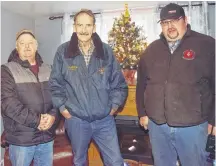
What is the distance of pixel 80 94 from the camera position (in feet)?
6.64

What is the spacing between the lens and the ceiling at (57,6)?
14.4 ft

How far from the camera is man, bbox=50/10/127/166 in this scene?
2041 millimetres

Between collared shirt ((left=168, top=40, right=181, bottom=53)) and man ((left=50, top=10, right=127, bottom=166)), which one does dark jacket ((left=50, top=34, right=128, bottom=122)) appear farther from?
collared shirt ((left=168, top=40, right=181, bottom=53))

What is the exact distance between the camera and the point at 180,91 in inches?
75.3

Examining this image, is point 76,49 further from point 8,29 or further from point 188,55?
point 8,29

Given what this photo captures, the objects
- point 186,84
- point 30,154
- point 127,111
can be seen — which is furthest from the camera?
point 127,111

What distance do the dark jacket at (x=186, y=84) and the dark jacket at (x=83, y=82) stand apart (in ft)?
1.27

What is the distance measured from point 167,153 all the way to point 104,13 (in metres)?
3.78

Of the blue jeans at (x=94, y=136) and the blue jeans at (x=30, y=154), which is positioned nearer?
the blue jeans at (x=30, y=154)

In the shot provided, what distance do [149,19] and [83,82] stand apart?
3.38 m

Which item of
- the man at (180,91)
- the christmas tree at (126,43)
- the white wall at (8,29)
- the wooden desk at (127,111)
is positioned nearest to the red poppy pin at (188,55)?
the man at (180,91)

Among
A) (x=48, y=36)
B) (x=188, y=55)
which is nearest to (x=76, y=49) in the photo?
(x=188, y=55)

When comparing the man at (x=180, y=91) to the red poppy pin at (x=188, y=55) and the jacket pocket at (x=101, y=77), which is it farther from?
the jacket pocket at (x=101, y=77)

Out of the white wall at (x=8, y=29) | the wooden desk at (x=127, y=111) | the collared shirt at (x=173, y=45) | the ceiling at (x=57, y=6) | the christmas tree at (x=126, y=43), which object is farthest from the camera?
the white wall at (x=8, y=29)
